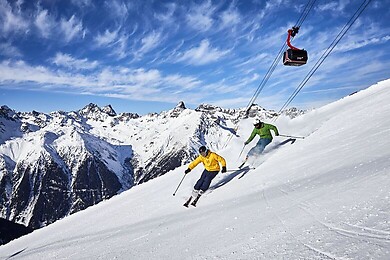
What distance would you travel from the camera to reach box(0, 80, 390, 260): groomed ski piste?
17.6 ft

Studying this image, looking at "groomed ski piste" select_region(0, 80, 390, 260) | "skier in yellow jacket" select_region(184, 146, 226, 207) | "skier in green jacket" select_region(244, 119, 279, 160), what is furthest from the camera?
"skier in green jacket" select_region(244, 119, 279, 160)

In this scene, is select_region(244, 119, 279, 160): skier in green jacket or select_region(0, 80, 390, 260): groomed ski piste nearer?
select_region(0, 80, 390, 260): groomed ski piste

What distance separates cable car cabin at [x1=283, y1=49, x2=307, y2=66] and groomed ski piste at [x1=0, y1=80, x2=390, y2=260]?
4.02 metres

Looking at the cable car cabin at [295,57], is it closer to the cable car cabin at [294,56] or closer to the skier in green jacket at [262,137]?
the cable car cabin at [294,56]

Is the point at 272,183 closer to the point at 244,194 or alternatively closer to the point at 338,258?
the point at 244,194

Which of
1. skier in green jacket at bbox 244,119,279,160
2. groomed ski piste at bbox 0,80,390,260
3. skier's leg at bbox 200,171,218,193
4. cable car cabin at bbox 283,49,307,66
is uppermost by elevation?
cable car cabin at bbox 283,49,307,66

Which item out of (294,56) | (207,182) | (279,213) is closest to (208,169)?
(207,182)

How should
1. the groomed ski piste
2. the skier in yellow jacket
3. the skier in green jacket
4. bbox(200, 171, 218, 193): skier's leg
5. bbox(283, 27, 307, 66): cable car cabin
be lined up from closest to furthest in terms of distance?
the groomed ski piste, bbox(200, 171, 218, 193): skier's leg, the skier in yellow jacket, the skier in green jacket, bbox(283, 27, 307, 66): cable car cabin

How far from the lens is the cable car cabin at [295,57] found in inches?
700

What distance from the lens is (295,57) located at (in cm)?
1783

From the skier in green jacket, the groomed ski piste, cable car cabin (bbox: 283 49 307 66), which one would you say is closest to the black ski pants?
the groomed ski piste

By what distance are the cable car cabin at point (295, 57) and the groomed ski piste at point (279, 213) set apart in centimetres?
402

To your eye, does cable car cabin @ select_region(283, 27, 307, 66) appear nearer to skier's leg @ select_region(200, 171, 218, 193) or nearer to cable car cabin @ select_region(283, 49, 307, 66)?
cable car cabin @ select_region(283, 49, 307, 66)

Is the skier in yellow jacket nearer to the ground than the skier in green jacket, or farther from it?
nearer to the ground
